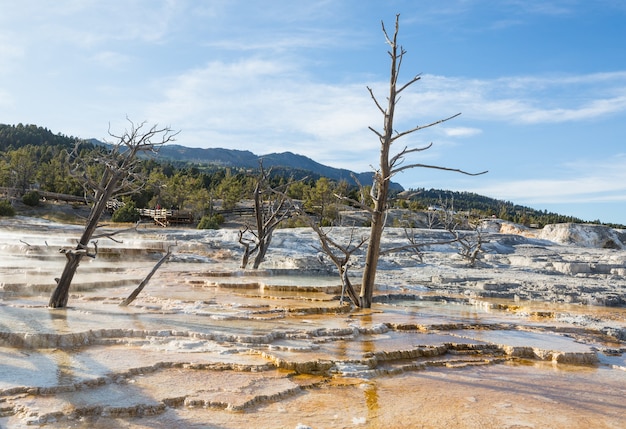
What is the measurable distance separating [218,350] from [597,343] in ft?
16.0

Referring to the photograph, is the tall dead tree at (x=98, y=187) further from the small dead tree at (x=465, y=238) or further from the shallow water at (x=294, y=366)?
the small dead tree at (x=465, y=238)

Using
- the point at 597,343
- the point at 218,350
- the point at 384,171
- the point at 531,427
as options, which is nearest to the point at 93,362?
the point at 218,350

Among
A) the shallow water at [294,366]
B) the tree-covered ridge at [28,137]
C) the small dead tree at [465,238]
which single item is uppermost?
the tree-covered ridge at [28,137]

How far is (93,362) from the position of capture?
446 cm

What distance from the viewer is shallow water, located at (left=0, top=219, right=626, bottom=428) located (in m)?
3.58

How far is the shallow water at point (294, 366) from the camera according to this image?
3580 millimetres

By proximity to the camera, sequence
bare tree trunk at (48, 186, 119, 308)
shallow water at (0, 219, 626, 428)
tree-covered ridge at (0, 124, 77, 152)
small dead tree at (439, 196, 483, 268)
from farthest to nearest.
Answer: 1. tree-covered ridge at (0, 124, 77, 152)
2. small dead tree at (439, 196, 483, 268)
3. bare tree trunk at (48, 186, 119, 308)
4. shallow water at (0, 219, 626, 428)

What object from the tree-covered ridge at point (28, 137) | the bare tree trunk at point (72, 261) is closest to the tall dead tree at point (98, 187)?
the bare tree trunk at point (72, 261)

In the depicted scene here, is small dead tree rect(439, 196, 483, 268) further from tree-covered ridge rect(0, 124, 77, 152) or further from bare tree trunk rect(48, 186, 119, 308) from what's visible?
tree-covered ridge rect(0, 124, 77, 152)

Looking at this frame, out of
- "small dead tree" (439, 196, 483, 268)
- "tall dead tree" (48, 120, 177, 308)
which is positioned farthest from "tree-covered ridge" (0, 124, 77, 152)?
"tall dead tree" (48, 120, 177, 308)

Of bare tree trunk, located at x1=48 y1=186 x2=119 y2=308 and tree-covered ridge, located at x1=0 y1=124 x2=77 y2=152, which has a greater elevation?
tree-covered ridge, located at x1=0 y1=124 x2=77 y2=152

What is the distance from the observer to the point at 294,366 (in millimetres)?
4668

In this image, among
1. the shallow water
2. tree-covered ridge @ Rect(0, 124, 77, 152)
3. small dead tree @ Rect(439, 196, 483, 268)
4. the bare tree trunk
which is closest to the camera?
the shallow water

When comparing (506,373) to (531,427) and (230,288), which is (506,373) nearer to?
(531,427)
